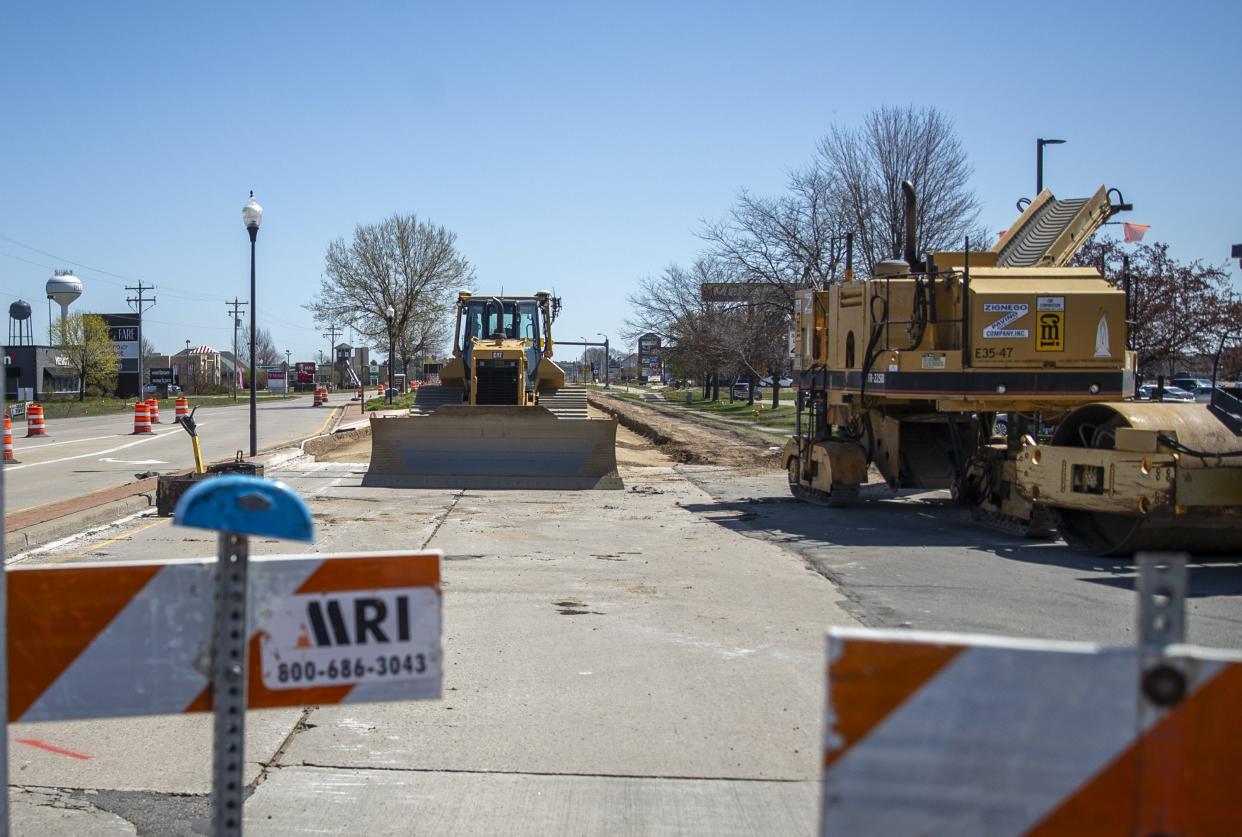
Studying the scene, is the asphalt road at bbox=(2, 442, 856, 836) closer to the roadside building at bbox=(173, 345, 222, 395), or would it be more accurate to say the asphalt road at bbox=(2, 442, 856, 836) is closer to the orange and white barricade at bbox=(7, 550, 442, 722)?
the orange and white barricade at bbox=(7, 550, 442, 722)

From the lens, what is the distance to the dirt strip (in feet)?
81.1

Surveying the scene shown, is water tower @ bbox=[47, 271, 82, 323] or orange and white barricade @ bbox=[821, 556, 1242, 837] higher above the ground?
water tower @ bbox=[47, 271, 82, 323]

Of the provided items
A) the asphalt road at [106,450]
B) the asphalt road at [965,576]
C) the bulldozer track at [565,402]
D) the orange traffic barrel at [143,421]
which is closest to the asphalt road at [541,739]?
the asphalt road at [965,576]

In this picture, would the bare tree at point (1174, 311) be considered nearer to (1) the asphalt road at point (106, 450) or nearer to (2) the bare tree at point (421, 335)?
(1) the asphalt road at point (106, 450)

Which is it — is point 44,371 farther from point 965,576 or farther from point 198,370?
point 965,576

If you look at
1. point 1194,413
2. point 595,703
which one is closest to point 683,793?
point 595,703

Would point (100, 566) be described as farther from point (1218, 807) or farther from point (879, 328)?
point (879, 328)

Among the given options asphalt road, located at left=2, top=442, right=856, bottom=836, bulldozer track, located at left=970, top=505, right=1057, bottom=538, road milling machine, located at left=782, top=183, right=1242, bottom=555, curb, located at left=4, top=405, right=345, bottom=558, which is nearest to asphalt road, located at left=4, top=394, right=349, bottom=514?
curb, located at left=4, top=405, right=345, bottom=558

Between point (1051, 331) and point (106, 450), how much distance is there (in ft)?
69.0

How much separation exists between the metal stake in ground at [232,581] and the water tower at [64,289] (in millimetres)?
91226

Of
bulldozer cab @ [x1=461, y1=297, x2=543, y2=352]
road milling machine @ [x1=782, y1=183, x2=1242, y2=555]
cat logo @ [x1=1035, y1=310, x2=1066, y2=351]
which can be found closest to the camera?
road milling machine @ [x1=782, y1=183, x2=1242, y2=555]

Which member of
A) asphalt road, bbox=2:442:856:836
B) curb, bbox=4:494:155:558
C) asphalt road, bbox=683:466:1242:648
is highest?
curb, bbox=4:494:155:558

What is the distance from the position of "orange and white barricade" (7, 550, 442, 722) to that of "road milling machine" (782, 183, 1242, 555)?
9284mm

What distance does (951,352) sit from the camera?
13.6 metres
